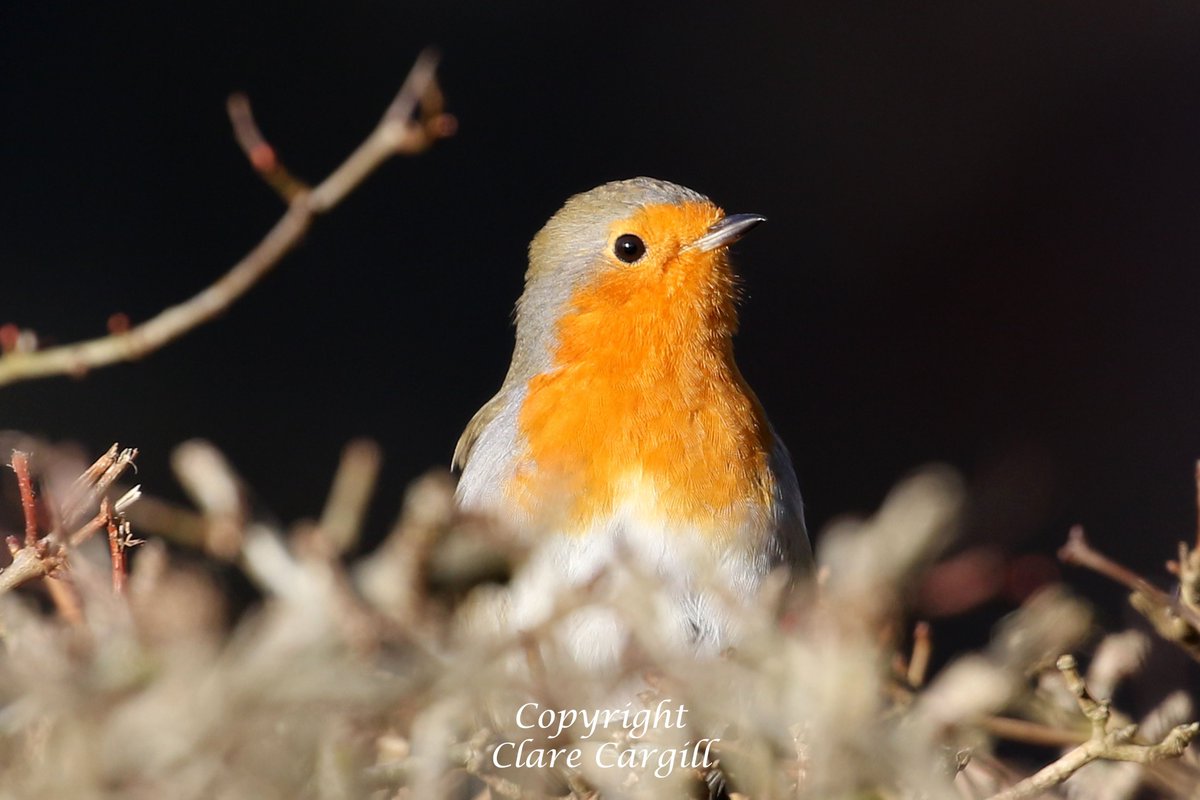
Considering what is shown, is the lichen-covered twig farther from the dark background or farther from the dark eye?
the dark background

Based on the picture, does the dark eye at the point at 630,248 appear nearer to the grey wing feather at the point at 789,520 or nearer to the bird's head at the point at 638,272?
the bird's head at the point at 638,272

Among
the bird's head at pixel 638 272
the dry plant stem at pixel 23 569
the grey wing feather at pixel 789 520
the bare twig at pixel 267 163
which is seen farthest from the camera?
the bird's head at pixel 638 272

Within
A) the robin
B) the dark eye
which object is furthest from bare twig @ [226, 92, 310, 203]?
the dark eye

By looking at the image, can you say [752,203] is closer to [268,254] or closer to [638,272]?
[638,272]

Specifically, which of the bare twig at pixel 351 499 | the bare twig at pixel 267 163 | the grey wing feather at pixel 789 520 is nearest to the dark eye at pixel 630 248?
the grey wing feather at pixel 789 520

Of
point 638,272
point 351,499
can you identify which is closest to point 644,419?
point 638,272

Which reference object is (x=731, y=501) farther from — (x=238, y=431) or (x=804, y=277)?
(x=804, y=277)
